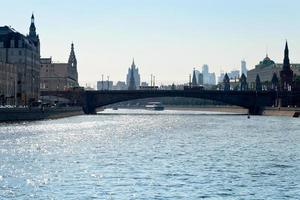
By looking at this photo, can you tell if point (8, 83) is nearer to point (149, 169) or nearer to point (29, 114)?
point (29, 114)

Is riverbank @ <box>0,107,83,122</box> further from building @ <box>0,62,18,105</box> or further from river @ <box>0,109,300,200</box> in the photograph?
river @ <box>0,109,300,200</box>

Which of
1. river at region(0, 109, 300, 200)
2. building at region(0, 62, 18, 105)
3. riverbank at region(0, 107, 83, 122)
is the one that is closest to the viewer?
river at region(0, 109, 300, 200)

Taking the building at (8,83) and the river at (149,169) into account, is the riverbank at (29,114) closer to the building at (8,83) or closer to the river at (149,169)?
the building at (8,83)

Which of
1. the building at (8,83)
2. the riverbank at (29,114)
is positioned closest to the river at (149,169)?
the riverbank at (29,114)

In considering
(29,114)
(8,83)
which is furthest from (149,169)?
(8,83)

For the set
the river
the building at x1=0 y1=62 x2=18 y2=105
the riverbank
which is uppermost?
the building at x1=0 y1=62 x2=18 y2=105

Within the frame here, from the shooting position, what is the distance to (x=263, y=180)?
5247 cm

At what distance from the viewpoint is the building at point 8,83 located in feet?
553

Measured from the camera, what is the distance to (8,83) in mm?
177500

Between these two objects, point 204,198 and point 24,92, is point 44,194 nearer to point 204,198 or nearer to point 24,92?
point 204,198

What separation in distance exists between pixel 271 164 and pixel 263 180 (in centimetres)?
1079

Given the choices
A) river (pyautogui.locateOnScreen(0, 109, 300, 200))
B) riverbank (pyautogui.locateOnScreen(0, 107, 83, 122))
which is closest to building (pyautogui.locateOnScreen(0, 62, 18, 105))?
riverbank (pyautogui.locateOnScreen(0, 107, 83, 122))

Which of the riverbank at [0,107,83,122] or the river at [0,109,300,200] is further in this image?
the riverbank at [0,107,83,122]

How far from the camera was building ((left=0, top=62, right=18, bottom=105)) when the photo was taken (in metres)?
168
